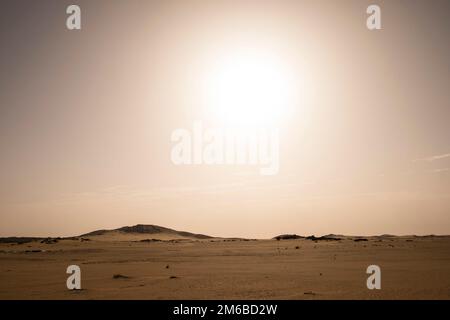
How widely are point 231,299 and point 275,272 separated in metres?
7.98

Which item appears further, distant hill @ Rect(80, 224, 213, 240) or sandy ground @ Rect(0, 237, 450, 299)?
distant hill @ Rect(80, 224, 213, 240)

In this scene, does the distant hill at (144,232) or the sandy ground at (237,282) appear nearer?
the sandy ground at (237,282)

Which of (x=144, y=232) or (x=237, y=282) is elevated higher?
(x=237, y=282)

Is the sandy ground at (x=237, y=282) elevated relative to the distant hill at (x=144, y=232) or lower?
elevated

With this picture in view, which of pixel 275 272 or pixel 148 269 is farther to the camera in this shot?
pixel 148 269

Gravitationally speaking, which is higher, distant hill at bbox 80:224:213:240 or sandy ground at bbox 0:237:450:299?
sandy ground at bbox 0:237:450:299

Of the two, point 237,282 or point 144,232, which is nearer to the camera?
point 237,282

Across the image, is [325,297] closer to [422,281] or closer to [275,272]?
[422,281]
